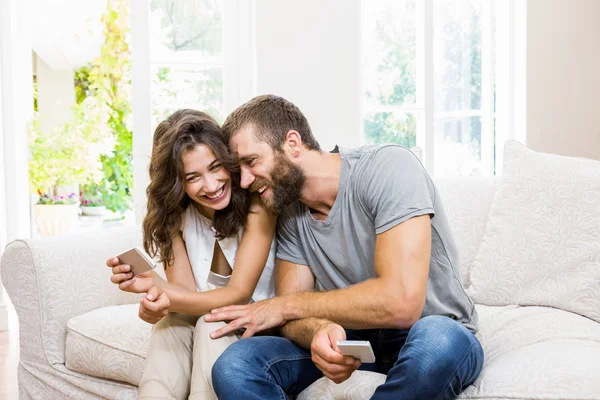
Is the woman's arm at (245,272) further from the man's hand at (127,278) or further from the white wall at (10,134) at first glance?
the white wall at (10,134)

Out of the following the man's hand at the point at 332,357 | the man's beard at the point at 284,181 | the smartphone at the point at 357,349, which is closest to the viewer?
the smartphone at the point at 357,349

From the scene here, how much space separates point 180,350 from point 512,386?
830 millimetres

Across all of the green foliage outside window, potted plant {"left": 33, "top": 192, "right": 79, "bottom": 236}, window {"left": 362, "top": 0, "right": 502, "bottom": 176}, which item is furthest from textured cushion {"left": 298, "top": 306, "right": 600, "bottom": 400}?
the green foliage outside window

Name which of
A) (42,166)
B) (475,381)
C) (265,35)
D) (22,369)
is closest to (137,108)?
(265,35)

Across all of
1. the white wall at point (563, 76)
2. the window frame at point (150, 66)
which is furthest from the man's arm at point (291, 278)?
the white wall at point (563, 76)

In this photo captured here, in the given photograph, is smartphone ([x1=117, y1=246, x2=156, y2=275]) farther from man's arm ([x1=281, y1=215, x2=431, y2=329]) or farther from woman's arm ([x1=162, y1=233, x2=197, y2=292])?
man's arm ([x1=281, y1=215, x2=431, y2=329])

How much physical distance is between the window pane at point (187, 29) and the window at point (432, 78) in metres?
0.87

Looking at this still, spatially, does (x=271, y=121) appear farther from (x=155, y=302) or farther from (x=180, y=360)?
(x=180, y=360)

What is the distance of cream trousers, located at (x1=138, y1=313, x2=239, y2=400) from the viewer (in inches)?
64.1

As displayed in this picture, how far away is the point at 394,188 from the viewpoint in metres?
1.59

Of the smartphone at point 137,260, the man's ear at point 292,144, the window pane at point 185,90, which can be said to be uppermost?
the window pane at point 185,90

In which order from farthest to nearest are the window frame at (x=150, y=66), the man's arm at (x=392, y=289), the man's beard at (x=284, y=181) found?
1. the window frame at (x=150, y=66)
2. the man's beard at (x=284, y=181)
3. the man's arm at (x=392, y=289)

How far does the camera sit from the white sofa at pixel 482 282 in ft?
6.23

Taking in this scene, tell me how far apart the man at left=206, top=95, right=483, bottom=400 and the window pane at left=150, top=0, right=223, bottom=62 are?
1.51 m
